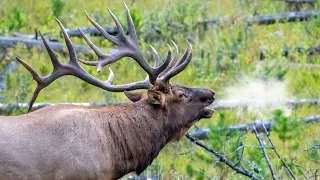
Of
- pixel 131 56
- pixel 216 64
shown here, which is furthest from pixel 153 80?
pixel 216 64

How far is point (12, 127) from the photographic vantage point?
6938 millimetres

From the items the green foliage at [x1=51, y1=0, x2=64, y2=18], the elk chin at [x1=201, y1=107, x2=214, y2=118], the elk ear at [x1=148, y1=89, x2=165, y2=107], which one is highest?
the green foliage at [x1=51, y1=0, x2=64, y2=18]

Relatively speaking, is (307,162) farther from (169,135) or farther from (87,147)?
(87,147)

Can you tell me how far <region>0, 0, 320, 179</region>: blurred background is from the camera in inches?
362

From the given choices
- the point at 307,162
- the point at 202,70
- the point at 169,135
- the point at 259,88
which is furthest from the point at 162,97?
the point at 202,70

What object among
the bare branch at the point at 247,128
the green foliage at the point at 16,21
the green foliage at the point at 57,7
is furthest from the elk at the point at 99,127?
the green foliage at the point at 57,7

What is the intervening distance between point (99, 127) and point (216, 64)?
490 cm

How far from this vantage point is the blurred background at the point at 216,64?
9.19 meters

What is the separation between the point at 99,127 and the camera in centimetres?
728

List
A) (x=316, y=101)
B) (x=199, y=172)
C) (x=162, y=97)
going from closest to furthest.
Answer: (x=162, y=97), (x=199, y=172), (x=316, y=101)

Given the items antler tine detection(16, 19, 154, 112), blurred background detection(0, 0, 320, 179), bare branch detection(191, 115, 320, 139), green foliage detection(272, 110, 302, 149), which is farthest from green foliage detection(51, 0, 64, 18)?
antler tine detection(16, 19, 154, 112)

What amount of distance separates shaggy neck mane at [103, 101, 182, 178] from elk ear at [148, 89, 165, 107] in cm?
7

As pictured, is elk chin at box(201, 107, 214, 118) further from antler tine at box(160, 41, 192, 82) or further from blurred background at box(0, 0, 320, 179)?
blurred background at box(0, 0, 320, 179)

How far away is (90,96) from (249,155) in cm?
288
